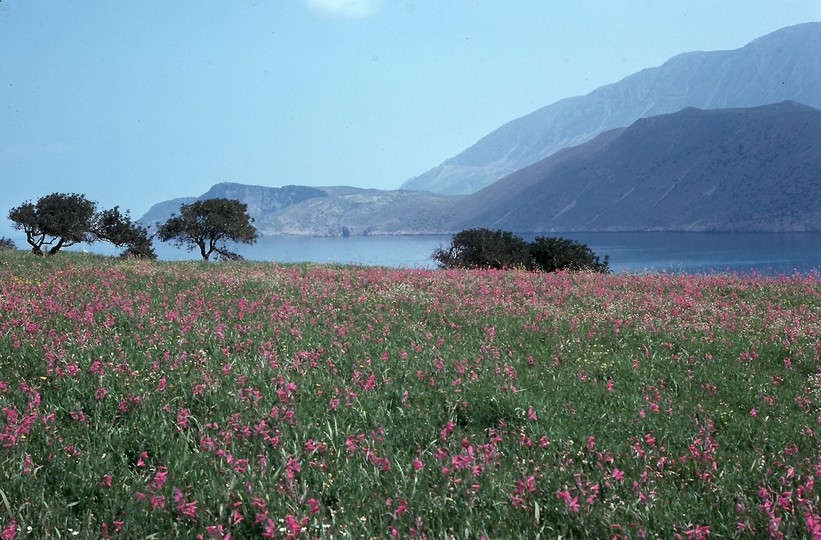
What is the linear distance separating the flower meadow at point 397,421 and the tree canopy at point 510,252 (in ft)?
117

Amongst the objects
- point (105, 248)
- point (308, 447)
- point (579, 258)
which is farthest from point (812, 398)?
point (105, 248)

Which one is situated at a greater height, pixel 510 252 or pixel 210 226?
pixel 210 226

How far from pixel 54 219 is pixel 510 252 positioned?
32591mm

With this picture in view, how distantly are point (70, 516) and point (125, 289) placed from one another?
1031 centimetres

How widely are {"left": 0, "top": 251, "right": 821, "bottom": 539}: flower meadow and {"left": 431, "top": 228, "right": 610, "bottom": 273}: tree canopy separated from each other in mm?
35768

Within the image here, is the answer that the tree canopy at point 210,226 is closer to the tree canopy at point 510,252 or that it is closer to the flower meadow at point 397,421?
the tree canopy at point 510,252

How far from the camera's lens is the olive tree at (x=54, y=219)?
123ft

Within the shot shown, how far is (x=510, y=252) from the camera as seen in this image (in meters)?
52.6

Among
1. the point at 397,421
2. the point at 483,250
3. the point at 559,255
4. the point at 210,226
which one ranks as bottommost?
the point at 397,421

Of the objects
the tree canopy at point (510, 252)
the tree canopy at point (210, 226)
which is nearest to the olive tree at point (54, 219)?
the tree canopy at point (210, 226)

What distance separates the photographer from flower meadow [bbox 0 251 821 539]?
4680mm

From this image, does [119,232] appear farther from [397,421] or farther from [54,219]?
[397,421]

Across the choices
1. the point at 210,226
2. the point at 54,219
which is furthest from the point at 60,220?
the point at 210,226

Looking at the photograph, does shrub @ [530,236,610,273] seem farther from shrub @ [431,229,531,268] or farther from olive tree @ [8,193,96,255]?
olive tree @ [8,193,96,255]
